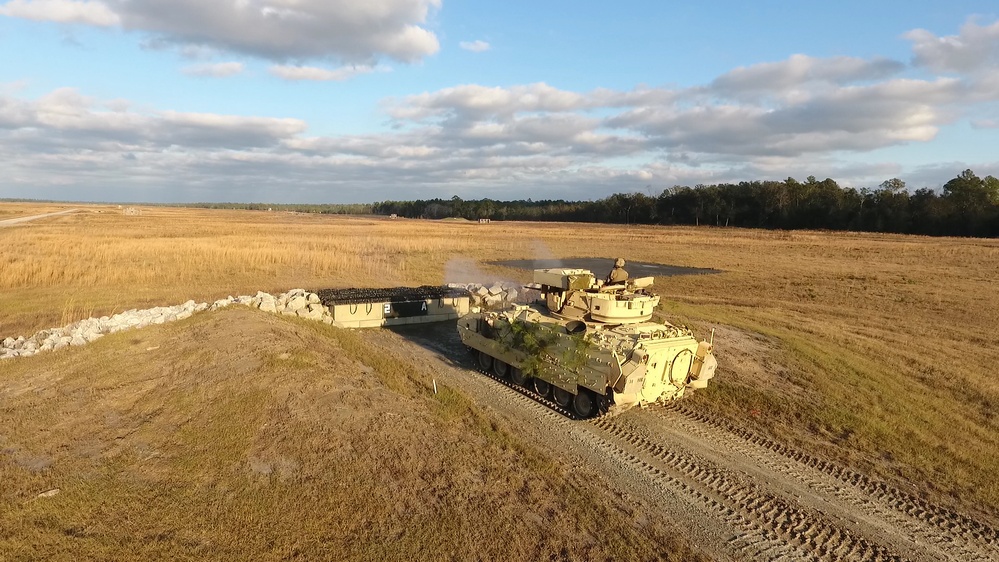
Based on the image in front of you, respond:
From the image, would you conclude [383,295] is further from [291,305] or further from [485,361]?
[485,361]

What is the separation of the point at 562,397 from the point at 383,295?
927 cm

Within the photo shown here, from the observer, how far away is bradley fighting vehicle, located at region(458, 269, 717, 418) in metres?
10.3

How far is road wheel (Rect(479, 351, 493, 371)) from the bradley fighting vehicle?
3.4 inches

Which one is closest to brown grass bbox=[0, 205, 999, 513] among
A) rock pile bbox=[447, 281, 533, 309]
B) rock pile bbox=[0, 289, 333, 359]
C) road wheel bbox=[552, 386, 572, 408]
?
rock pile bbox=[0, 289, 333, 359]

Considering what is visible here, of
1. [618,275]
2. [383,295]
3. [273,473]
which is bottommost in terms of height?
[273,473]

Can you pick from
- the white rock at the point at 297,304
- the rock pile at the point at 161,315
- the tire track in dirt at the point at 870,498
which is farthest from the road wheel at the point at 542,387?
the white rock at the point at 297,304

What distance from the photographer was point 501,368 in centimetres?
1350

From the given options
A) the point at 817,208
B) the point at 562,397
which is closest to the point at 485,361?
the point at 562,397

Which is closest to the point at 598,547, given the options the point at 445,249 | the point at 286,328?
the point at 286,328

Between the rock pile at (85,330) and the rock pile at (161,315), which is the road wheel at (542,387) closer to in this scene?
the rock pile at (161,315)

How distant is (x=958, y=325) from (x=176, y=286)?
29.4m

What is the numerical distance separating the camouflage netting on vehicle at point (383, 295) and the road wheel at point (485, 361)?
213 inches

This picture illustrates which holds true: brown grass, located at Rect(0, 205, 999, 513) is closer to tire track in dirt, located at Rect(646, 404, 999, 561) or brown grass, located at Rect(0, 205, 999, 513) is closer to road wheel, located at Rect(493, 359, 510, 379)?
tire track in dirt, located at Rect(646, 404, 999, 561)

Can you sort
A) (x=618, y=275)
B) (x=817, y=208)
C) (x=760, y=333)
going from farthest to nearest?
(x=817, y=208) < (x=760, y=333) < (x=618, y=275)
